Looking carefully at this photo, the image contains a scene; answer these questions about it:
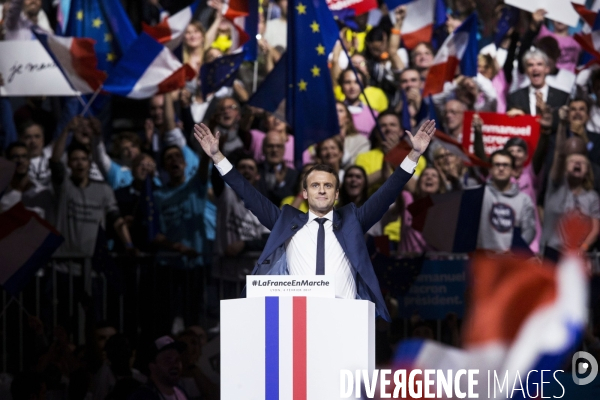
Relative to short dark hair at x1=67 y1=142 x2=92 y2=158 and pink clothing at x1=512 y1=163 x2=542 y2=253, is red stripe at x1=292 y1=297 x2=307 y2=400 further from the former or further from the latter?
pink clothing at x1=512 y1=163 x2=542 y2=253

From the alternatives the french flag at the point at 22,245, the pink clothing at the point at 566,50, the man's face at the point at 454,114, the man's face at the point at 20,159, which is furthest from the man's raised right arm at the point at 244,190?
the pink clothing at the point at 566,50

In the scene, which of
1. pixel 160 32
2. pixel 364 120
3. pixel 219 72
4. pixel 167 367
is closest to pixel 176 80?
pixel 219 72

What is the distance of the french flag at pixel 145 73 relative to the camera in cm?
982

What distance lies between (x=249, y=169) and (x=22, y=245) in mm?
2105

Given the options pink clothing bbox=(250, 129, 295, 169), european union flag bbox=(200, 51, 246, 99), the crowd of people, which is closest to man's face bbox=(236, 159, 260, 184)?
the crowd of people

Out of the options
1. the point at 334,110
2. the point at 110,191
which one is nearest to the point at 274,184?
the point at 334,110

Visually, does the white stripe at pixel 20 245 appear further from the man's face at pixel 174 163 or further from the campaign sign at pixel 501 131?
the campaign sign at pixel 501 131

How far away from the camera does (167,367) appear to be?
7.92 m

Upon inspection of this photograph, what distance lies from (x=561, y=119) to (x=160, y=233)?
13.4ft

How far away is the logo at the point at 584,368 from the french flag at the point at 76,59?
16.8 feet

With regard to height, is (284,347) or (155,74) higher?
(155,74)

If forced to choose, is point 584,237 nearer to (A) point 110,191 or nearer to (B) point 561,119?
(B) point 561,119

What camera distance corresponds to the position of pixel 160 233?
934cm

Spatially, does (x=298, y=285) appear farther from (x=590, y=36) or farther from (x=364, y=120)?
(x=590, y=36)
